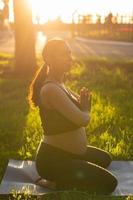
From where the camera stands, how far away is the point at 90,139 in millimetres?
8086

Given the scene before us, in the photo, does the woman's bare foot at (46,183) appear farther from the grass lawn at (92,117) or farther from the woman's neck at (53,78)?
the woman's neck at (53,78)

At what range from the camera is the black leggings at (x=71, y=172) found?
568 centimetres

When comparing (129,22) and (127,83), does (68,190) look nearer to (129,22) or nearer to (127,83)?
(127,83)

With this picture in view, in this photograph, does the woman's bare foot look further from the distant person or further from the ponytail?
the ponytail

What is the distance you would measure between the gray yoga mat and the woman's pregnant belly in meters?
0.51

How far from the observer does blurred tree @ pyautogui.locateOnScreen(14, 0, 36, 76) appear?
15.5m

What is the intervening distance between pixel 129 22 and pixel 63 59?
1250 inches

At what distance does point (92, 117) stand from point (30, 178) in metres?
3.45

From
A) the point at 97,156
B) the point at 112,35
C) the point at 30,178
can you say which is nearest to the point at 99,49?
the point at 112,35

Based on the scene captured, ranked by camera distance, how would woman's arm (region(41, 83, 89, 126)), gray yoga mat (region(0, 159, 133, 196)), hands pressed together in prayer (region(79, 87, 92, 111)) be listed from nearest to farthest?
1. woman's arm (region(41, 83, 89, 126))
2. hands pressed together in prayer (region(79, 87, 92, 111))
3. gray yoga mat (region(0, 159, 133, 196))

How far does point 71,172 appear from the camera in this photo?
18.7 ft

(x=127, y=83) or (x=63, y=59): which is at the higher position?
(x=63, y=59)

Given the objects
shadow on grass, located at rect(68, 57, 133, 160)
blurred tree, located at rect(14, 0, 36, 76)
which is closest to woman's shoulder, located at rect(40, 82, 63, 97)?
shadow on grass, located at rect(68, 57, 133, 160)

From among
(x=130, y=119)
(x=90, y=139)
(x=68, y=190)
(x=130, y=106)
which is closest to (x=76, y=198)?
(x=68, y=190)
